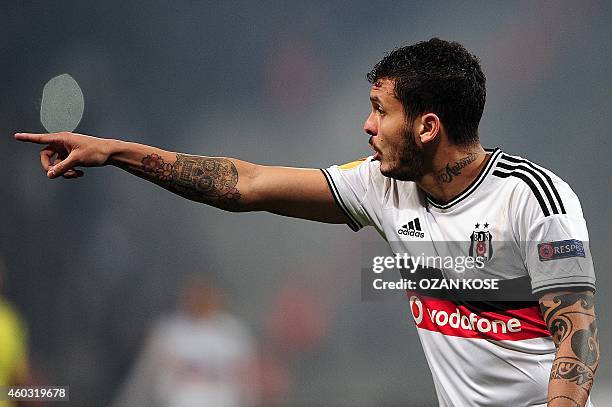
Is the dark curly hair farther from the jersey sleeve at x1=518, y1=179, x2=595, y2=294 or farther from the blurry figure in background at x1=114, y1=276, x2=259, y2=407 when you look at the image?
the blurry figure in background at x1=114, y1=276, x2=259, y2=407

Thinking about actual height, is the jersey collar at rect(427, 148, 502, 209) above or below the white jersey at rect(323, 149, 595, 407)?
above

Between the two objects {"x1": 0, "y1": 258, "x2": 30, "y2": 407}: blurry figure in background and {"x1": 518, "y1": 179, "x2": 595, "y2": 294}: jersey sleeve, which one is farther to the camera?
{"x1": 0, "y1": 258, "x2": 30, "y2": 407}: blurry figure in background

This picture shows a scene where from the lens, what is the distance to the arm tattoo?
7.00 ft

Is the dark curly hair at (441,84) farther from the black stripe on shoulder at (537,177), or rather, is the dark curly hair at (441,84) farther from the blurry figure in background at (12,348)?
the blurry figure in background at (12,348)

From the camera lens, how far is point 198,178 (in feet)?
7.24

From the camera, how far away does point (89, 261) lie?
435cm

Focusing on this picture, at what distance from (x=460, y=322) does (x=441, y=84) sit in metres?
0.65

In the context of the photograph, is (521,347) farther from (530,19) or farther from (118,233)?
(118,233)

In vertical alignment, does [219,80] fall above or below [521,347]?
above

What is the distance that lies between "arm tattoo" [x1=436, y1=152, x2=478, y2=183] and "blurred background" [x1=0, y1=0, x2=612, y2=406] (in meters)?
1.95

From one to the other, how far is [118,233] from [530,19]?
2481mm

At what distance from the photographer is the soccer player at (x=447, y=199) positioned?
1.88 m

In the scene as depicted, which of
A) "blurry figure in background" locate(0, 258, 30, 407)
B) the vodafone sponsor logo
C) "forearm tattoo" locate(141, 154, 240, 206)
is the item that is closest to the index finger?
"forearm tattoo" locate(141, 154, 240, 206)

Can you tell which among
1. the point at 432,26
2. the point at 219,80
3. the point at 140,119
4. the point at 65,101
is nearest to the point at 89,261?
the point at 140,119
